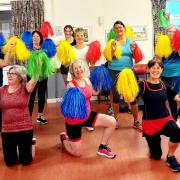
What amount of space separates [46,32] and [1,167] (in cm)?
210

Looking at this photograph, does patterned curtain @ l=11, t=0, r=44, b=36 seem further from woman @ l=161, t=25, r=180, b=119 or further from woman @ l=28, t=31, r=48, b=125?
woman @ l=161, t=25, r=180, b=119

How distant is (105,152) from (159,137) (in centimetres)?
55

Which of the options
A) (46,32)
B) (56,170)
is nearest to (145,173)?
(56,170)

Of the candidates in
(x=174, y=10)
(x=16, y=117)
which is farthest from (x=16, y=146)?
(x=174, y=10)

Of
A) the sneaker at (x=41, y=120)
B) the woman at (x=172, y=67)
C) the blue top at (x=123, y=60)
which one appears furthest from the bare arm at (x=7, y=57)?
the woman at (x=172, y=67)

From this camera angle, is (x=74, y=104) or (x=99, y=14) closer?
(x=74, y=104)

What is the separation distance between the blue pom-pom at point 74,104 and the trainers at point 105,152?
1.36 feet

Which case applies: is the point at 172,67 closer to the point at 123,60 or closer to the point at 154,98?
the point at 123,60

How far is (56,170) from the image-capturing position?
2828mm

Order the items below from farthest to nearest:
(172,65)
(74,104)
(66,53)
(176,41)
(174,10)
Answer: (174,10) < (66,53) < (172,65) < (176,41) < (74,104)

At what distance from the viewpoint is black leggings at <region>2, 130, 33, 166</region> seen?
2.90 metres

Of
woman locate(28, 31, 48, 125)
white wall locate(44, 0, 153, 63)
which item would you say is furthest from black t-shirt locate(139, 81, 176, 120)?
white wall locate(44, 0, 153, 63)

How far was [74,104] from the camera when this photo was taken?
9.50 feet

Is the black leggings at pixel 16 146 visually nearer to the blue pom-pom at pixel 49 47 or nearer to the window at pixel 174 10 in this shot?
the blue pom-pom at pixel 49 47
